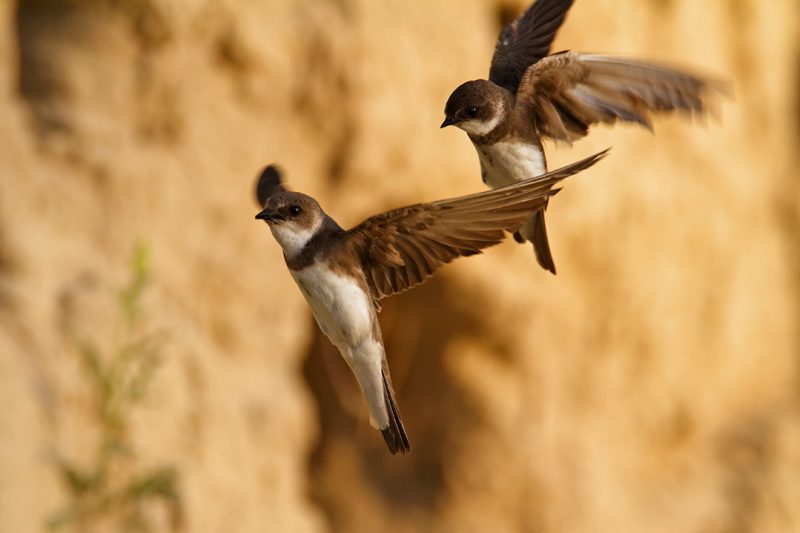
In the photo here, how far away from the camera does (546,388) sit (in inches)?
236

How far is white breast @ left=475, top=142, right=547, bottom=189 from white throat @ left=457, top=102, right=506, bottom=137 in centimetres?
4

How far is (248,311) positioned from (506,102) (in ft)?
9.92

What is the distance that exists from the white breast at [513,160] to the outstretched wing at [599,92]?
10 centimetres

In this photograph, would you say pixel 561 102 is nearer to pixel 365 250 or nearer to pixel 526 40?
pixel 526 40

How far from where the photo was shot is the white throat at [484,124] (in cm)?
197

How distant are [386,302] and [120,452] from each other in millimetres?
2474

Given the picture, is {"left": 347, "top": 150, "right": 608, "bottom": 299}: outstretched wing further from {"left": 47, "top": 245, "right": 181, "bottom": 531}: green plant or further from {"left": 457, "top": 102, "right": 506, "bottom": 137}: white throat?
{"left": 47, "top": 245, "right": 181, "bottom": 531}: green plant

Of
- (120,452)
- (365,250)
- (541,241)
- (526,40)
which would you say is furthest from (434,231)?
(120,452)

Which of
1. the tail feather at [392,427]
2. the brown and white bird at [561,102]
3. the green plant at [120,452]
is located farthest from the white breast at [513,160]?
the green plant at [120,452]

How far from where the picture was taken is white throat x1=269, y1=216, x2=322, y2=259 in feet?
6.53

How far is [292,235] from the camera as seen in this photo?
6.57 feet

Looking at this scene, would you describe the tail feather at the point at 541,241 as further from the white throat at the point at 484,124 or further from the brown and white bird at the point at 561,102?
the white throat at the point at 484,124

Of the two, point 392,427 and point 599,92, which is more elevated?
point 599,92

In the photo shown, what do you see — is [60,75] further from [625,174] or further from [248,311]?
[625,174]
